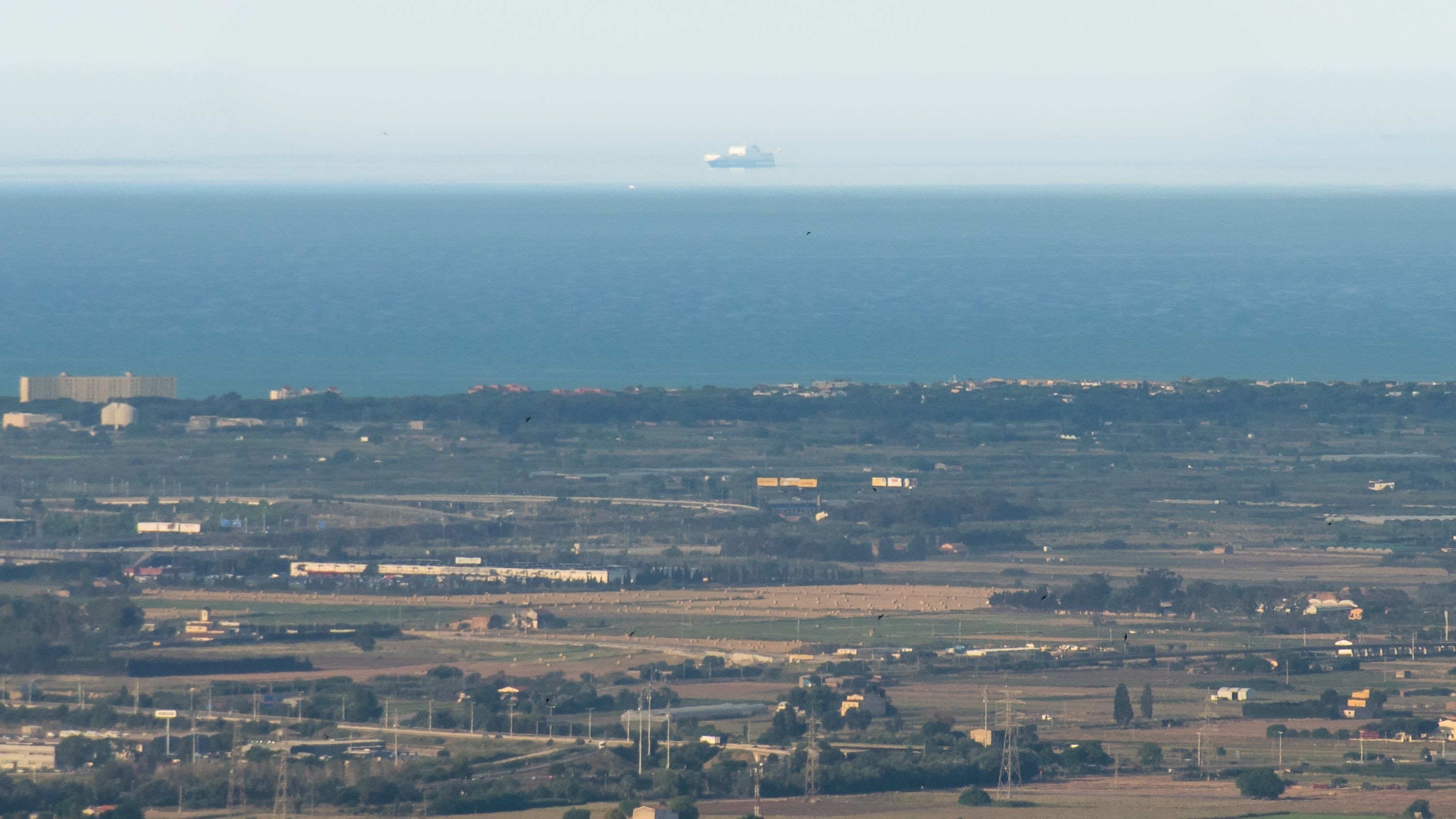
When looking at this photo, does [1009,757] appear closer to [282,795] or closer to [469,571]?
[282,795]

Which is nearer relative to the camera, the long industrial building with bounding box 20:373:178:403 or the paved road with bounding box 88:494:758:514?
the paved road with bounding box 88:494:758:514

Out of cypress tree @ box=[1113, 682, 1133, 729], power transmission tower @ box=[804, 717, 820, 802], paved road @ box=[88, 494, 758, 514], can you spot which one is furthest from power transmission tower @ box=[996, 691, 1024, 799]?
paved road @ box=[88, 494, 758, 514]

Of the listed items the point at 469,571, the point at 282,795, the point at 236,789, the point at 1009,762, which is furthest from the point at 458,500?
the point at 282,795

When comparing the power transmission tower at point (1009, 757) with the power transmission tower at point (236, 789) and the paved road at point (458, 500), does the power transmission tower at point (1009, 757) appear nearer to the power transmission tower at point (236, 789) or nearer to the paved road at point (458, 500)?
the power transmission tower at point (236, 789)

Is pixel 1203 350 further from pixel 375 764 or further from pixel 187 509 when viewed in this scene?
pixel 375 764

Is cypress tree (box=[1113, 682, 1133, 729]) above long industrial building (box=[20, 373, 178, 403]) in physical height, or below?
below

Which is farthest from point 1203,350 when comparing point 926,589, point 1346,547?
point 926,589

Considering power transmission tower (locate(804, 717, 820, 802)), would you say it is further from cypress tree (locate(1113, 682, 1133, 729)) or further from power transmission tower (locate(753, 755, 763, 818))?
cypress tree (locate(1113, 682, 1133, 729))
